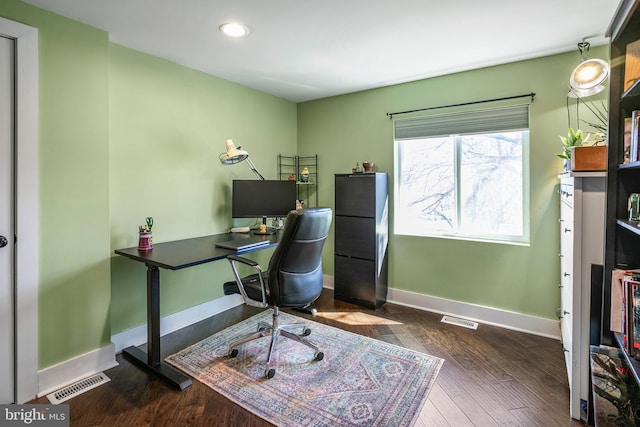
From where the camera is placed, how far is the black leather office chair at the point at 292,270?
82.0 inches

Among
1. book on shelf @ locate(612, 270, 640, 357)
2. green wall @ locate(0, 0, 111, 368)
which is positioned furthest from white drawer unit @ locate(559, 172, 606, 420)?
green wall @ locate(0, 0, 111, 368)

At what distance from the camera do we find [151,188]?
2631mm

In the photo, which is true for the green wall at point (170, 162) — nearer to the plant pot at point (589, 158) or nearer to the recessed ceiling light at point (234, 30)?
the recessed ceiling light at point (234, 30)

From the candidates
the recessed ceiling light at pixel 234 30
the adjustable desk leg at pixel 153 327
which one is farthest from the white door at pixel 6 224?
the recessed ceiling light at pixel 234 30

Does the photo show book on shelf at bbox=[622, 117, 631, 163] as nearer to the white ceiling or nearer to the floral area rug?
the white ceiling

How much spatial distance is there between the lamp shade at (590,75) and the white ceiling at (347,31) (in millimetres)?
276

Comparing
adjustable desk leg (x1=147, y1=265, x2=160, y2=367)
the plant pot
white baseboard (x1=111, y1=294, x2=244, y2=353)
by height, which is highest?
the plant pot

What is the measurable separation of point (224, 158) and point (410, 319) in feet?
7.53

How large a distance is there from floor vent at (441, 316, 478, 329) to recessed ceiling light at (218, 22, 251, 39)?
2.92 meters

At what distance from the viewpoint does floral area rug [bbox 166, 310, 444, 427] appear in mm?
1759

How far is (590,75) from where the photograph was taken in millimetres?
2100

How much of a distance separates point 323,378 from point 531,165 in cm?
240

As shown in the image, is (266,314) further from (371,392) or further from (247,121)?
(247,121)

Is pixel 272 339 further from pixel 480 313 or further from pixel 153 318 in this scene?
pixel 480 313
